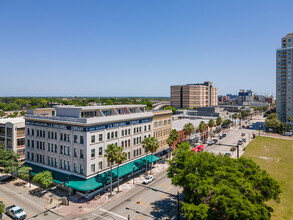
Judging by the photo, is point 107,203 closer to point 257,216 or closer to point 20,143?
point 257,216

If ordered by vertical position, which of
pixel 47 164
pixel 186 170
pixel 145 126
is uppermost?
pixel 145 126

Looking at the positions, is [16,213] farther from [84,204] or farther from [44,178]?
[84,204]

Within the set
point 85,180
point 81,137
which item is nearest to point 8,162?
point 81,137

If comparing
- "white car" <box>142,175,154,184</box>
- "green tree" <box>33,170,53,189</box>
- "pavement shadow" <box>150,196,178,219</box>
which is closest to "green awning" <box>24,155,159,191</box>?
"green tree" <box>33,170,53,189</box>

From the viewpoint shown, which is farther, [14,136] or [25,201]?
[14,136]

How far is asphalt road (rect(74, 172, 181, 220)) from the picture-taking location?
37125mm

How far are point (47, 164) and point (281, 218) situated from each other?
176 feet

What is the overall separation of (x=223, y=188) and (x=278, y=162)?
5669cm

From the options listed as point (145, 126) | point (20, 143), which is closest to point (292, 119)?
point (145, 126)

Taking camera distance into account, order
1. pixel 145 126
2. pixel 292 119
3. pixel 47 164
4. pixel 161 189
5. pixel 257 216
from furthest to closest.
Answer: pixel 292 119 < pixel 145 126 < pixel 47 164 < pixel 161 189 < pixel 257 216

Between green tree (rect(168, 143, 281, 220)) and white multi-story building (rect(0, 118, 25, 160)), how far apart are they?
51.3 meters

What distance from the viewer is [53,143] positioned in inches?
1997

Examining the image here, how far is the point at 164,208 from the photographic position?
1571 inches

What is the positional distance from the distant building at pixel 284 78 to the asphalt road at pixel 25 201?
152 meters
